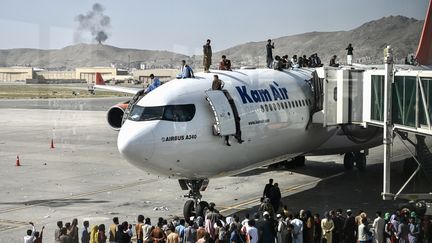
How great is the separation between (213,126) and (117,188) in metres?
8.62

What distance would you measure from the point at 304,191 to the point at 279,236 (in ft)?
27.8

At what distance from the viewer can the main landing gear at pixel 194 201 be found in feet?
54.4

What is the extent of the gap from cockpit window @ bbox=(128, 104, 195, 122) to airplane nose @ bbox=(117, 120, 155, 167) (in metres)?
0.38

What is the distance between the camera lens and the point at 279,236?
1428 cm

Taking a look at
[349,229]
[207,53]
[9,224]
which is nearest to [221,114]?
[349,229]

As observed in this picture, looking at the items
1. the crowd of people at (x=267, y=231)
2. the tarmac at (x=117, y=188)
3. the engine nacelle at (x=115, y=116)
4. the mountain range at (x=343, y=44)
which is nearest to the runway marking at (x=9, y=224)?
the tarmac at (x=117, y=188)

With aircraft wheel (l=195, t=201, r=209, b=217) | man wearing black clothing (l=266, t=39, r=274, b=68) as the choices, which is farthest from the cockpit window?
man wearing black clothing (l=266, t=39, r=274, b=68)

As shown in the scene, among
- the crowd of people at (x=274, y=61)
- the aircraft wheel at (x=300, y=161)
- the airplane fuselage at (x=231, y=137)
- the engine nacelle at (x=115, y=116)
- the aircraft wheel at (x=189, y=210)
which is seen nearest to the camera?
the airplane fuselage at (x=231, y=137)

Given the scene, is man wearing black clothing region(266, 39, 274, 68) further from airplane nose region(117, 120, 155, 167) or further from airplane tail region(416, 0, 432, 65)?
airplane nose region(117, 120, 155, 167)

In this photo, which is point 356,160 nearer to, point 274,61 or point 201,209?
point 274,61

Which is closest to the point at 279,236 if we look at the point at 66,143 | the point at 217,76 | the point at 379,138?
the point at 217,76

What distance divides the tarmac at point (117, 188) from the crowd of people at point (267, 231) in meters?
2.70

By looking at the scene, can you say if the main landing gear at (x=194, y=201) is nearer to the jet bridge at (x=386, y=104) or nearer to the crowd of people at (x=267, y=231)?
the crowd of people at (x=267, y=231)

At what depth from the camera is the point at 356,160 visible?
1067 inches
